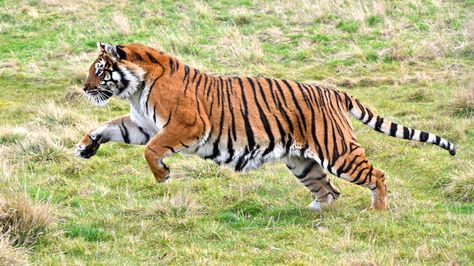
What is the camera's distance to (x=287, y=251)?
7125 mm

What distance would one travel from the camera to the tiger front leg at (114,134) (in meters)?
8.55

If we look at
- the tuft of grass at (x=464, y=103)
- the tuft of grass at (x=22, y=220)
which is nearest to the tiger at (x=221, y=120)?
the tuft of grass at (x=22, y=220)

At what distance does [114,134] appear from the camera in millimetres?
8555

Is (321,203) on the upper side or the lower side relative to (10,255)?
lower

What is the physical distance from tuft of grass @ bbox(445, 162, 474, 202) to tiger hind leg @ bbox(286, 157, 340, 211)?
49.5 inches

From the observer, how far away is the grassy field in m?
7.28

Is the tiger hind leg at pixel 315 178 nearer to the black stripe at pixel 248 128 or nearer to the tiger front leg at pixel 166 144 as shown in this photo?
the black stripe at pixel 248 128

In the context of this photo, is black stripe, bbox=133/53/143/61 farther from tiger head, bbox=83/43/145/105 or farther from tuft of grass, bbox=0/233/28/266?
tuft of grass, bbox=0/233/28/266

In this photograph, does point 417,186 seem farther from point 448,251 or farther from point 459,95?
point 459,95

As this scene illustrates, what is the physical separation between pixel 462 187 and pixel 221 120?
2651 millimetres

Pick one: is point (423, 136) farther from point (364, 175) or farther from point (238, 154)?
point (238, 154)

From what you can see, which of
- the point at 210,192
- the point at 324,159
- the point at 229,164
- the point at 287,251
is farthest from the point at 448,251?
the point at 210,192

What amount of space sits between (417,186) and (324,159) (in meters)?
1.69

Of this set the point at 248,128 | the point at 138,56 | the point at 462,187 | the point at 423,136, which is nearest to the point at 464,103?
the point at 462,187
